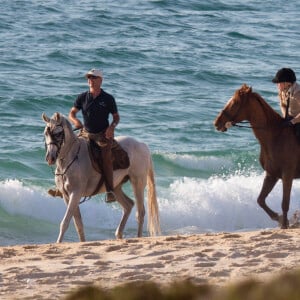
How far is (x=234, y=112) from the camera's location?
1066 cm

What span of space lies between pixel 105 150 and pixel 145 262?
7.92ft

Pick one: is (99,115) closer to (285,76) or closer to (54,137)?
(54,137)

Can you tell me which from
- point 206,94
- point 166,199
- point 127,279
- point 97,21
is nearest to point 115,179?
point 127,279

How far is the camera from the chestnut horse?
1067 cm

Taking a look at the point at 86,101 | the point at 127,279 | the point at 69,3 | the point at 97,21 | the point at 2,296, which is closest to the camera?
the point at 2,296

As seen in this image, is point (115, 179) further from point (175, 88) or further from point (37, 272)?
point (175, 88)

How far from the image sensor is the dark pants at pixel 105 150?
416 inches

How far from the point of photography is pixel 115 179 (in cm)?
1115

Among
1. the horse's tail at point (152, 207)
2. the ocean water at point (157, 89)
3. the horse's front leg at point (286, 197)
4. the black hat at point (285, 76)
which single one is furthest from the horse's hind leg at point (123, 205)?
the ocean water at point (157, 89)

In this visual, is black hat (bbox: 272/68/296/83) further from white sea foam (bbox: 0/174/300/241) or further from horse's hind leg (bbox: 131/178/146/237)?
white sea foam (bbox: 0/174/300/241)

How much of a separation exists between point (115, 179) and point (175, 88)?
15.4 meters

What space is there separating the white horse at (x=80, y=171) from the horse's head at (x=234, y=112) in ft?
3.88

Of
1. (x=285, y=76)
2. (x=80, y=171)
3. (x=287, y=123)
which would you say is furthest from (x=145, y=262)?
(x=285, y=76)

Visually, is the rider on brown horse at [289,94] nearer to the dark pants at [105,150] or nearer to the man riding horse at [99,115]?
the man riding horse at [99,115]
